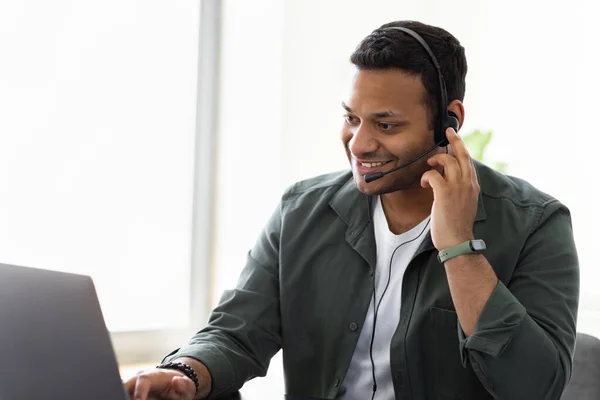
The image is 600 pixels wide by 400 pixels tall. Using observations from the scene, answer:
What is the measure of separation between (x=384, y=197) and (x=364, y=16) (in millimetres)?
1435

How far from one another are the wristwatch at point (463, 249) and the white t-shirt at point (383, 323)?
167 mm

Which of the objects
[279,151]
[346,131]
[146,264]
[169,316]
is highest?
[346,131]

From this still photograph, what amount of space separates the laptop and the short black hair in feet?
2.75

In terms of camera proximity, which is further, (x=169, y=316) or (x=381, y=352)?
(x=169, y=316)

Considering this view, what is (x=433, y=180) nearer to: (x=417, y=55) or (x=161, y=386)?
(x=417, y=55)

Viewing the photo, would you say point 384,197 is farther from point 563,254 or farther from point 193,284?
point 193,284

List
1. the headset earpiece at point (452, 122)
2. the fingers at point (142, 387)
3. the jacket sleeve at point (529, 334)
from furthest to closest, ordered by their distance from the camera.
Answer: the headset earpiece at point (452, 122)
the jacket sleeve at point (529, 334)
the fingers at point (142, 387)

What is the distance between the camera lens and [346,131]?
5.11ft

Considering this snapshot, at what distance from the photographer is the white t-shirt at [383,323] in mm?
1479

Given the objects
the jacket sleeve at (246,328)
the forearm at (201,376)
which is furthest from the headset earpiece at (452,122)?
the forearm at (201,376)

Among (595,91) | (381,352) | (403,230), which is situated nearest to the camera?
(381,352)

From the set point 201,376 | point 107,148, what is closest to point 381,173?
point 201,376

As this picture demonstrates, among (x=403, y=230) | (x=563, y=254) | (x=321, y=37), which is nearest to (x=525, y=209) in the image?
(x=563, y=254)

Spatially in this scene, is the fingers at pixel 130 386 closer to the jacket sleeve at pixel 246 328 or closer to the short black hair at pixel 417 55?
the jacket sleeve at pixel 246 328
